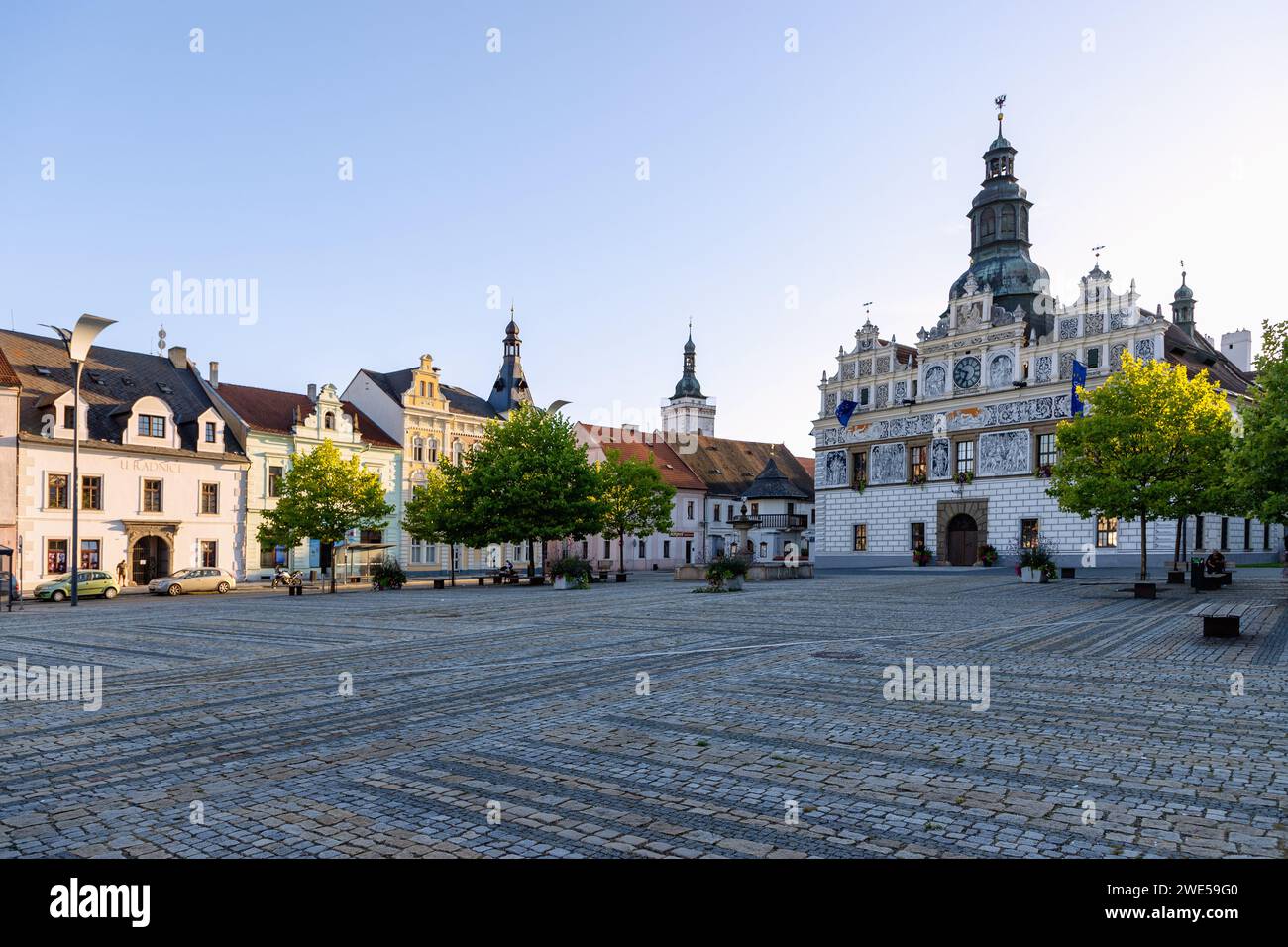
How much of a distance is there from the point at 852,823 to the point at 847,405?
175 ft

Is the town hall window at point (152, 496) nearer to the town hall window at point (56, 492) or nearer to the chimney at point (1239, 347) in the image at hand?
the town hall window at point (56, 492)

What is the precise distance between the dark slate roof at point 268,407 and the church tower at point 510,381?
42.7 feet

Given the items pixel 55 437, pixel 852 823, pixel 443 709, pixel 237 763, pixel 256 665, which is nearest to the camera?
pixel 852 823

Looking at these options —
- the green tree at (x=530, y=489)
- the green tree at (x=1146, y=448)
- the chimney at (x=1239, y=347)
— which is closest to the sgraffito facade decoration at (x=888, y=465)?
the green tree at (x=1146, y=448)

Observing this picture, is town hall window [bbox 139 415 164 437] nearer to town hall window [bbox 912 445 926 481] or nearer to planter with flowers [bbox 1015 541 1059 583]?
planter with flowers [bbox 1015 541 1059 583]

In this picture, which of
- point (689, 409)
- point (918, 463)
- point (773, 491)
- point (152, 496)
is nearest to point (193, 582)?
point (152, 496)

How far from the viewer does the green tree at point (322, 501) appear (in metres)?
42.6

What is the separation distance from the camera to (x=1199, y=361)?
5253 cm

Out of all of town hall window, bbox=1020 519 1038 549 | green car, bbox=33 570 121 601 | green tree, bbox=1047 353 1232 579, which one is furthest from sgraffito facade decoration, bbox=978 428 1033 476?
green car, bbox=33 570 121 601

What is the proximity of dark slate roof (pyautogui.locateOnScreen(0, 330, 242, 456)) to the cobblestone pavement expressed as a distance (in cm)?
2994

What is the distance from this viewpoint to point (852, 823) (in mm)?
5922
